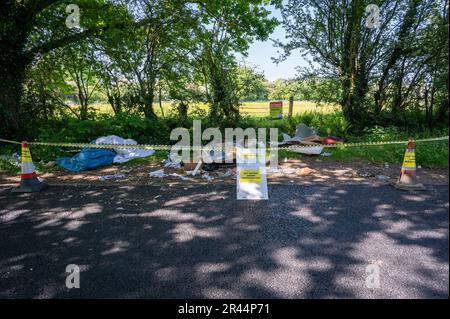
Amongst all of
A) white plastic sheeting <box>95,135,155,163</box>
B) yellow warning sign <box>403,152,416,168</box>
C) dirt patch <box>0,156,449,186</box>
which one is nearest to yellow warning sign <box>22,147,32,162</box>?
dirt patch <box>0,156,449,186</box>

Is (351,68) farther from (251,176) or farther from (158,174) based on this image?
(158,174)

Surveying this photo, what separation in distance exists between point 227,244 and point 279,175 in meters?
2.96

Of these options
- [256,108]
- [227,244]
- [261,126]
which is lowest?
[227,244]

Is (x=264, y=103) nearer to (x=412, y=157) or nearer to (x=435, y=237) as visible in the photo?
(x=412, y=157)

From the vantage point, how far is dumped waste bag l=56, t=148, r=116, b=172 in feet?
21.7

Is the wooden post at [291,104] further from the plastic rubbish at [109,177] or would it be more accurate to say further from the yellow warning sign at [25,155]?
the yellow warning sign at [25,155]

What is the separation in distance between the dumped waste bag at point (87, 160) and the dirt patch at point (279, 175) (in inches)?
7.5

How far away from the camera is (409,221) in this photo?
3.68m

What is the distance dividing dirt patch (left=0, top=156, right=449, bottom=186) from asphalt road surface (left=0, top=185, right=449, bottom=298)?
631 millimetres

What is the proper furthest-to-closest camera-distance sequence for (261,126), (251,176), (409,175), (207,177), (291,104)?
(291,104) → (261,126) → (207,177) → (251,176) → (409,175)

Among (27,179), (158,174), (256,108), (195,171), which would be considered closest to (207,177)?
(195,171)

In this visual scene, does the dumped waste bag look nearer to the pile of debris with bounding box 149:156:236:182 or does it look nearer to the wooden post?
the pile of debris with bounding box 149:156:236:182

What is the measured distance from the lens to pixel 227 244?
328 centimetres

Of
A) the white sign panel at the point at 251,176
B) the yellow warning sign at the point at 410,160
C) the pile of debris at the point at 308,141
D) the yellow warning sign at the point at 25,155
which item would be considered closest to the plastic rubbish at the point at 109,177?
the yellow warning sign at the point at 25,155
